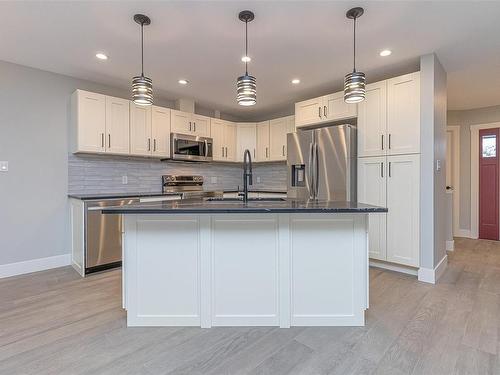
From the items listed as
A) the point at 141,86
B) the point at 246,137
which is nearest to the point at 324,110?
the point at 246,137

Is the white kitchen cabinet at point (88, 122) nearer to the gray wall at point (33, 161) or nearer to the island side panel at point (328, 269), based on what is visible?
the gray wall at point (33, 161)

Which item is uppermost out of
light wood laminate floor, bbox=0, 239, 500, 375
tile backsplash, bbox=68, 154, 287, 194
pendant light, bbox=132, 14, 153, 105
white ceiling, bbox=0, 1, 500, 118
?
→ white ceiling, bbox=0, 1, 500, 118

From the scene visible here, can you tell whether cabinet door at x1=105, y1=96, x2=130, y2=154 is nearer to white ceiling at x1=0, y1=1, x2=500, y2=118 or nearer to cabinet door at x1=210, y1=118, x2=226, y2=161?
white ceiling at x1=0, y1=1, x2=500, y2=118

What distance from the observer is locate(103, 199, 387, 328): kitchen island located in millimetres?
2049

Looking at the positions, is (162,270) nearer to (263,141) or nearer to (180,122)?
(180,122)

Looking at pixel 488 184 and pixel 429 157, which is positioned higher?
pixel 429 157

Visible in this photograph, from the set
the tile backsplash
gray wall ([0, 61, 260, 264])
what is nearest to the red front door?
the tile backsplash

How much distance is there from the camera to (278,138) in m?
5.04

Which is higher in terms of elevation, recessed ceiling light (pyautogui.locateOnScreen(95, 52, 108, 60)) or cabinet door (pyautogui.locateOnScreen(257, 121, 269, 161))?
recessed ceiling light (pyautogui.locateOnScreen(95, 52, 108, 60))

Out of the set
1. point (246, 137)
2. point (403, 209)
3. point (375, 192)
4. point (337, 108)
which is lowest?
point (403, 209)

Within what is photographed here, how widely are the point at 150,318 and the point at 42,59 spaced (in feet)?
10.1

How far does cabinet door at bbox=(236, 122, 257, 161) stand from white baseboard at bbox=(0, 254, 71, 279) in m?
3.21

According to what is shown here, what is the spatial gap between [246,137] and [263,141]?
0.36 m

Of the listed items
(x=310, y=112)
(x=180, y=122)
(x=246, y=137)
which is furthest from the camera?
(x=246, y=137)
